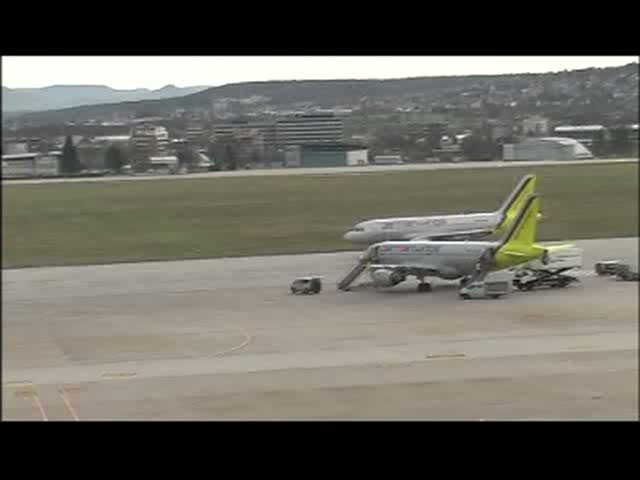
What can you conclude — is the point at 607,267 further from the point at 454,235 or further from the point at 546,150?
the point at 546,150

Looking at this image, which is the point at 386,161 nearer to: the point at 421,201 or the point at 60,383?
the point at 60,383

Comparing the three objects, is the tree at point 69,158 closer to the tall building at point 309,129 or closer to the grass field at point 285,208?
the grass field at point 285,208

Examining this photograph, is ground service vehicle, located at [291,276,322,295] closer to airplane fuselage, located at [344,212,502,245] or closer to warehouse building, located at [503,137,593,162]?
airplane fuselage, located at [344,212,502,245]

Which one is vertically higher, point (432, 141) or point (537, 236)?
point (432, 141)

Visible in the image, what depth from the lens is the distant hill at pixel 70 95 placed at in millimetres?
2805

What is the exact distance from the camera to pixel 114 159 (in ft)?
13.0

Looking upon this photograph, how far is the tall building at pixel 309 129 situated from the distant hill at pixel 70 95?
0.91m

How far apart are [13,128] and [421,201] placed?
654cm

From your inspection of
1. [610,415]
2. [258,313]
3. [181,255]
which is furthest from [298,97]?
[181,255]

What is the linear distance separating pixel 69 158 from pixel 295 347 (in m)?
2.90

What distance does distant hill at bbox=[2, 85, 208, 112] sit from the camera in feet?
9.20
